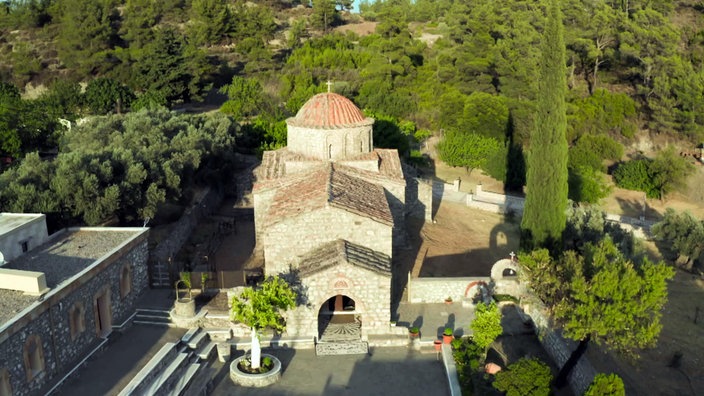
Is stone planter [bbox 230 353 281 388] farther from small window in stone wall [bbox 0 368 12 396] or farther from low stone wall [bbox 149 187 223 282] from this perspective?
low stone wall [bbox 149 187 223 282]

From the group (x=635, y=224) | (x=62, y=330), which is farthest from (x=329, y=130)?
(x=635, y=224)

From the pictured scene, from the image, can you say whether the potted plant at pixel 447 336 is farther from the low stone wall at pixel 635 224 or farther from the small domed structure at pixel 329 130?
the low stone wall at pixel 635 224

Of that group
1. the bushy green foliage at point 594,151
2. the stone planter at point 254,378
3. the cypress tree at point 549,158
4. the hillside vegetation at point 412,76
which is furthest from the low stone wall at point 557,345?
the bushy green foliage at point 594,151

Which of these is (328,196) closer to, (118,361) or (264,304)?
(264,304)

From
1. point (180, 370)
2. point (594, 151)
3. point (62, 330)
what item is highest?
point (62, 330)

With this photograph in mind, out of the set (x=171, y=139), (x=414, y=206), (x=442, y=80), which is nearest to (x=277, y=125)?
(x=171, y=139)

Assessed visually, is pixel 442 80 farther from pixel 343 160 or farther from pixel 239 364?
pixel 239 364

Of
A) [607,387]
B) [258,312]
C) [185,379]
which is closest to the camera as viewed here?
[607,387]

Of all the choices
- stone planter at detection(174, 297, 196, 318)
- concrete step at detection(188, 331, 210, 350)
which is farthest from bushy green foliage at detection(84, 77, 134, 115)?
concrete step at detection(188, 331, 210, 350)

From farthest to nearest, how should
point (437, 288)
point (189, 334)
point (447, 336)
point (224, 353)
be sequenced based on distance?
1. point (437, 288)
2. point (447, 336)
3. point (189, 334)
4. point (224, 353)
